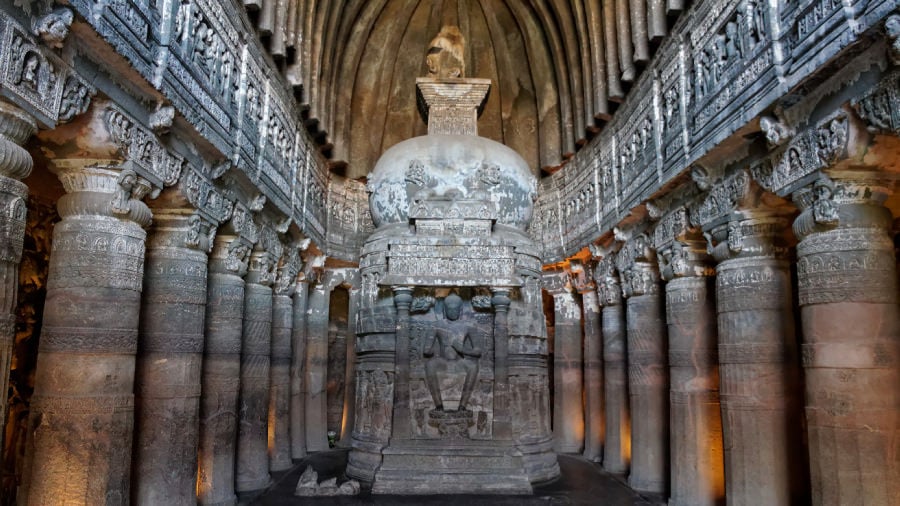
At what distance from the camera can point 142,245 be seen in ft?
21.6

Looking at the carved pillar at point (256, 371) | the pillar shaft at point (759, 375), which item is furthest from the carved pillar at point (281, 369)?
the pillar shaft at point (759, 375)

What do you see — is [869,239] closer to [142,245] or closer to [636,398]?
[636,398]

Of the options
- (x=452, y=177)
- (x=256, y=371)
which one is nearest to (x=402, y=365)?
(x=256, y=371)

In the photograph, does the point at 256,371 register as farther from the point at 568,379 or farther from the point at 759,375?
the point at 568,379

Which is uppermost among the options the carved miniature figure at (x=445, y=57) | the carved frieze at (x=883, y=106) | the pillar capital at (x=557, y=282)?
the carved miniature figure at (x=445, y=57)

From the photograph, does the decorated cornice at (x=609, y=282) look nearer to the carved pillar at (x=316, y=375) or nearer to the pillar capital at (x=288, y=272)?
the pillar capital at (x=288, y=272)

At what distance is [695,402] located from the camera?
9109 mm

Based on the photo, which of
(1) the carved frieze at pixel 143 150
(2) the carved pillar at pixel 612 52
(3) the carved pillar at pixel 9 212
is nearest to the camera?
(3) the carved pillar at pixel 9 212

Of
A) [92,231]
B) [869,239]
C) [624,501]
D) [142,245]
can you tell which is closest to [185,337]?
[142,245]

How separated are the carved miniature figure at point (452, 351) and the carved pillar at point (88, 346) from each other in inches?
183

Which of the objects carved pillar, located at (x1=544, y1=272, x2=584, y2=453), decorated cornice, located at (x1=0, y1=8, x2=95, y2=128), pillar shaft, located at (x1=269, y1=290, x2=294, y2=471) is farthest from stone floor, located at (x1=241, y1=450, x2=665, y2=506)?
decorated cornice, located at (x1=0, y1=8, x2=95, y2=128)

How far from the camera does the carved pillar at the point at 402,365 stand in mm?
9569

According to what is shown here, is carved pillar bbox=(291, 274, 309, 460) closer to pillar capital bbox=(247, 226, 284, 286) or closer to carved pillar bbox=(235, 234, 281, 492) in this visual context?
pillar capital bbox=(247, 226, 284, 286)

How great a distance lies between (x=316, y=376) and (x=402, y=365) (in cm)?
529
